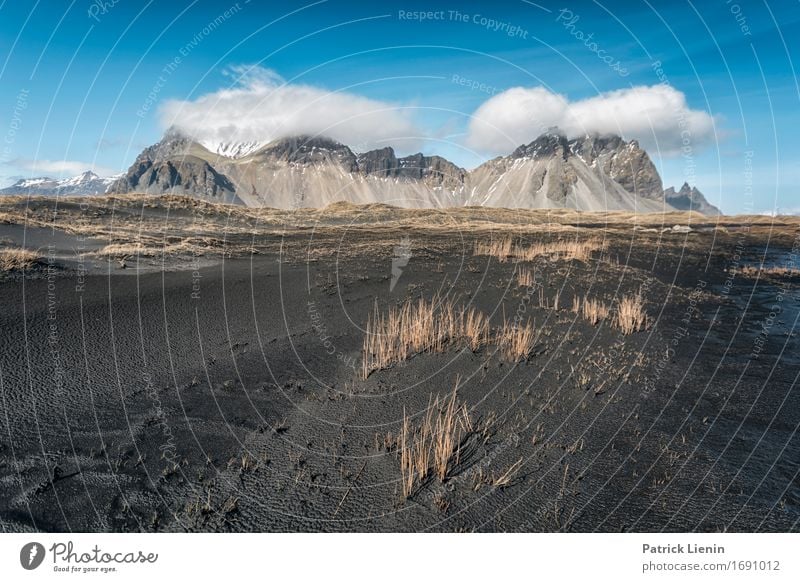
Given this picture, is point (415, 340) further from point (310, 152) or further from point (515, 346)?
point (310, 152)

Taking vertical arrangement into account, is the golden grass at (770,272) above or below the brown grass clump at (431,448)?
above

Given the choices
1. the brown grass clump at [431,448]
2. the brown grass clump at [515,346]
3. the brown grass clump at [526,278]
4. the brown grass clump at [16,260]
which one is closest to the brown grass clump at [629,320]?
the brown grass clump at [515,346]

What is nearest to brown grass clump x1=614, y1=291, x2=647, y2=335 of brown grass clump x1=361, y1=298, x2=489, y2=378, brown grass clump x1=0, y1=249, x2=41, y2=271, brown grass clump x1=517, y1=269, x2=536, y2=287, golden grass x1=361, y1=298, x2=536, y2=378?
golden grass x1=361, y1=298, x2=536, y2=378

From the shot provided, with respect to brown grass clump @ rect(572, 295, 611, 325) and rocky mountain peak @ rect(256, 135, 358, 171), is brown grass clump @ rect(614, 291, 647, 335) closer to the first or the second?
brown grass clump @ rect(572, 295, 611, 325)

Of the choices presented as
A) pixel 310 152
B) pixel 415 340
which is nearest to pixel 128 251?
pixel 415 340

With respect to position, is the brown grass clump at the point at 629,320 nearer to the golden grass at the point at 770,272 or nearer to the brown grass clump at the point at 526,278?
the brown grass clump at the point at 526,278

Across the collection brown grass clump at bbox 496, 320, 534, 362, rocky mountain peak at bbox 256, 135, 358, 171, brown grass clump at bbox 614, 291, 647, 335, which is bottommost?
brown grass clump at bbox 496, 320, 534, 362

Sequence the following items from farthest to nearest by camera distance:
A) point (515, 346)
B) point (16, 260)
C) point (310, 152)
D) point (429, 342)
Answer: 1. point (310, 152)
2. point (16, 260)
3. point (429, 342)
4. point (515, 346)
